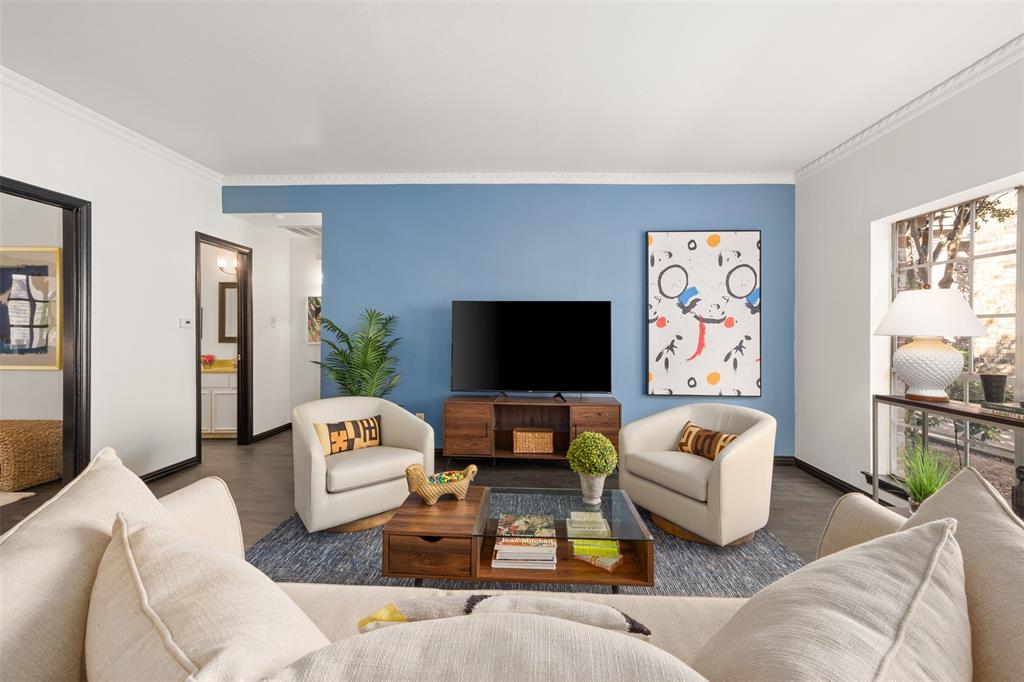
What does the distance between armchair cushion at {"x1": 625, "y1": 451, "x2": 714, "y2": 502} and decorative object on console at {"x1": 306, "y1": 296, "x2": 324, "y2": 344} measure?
4.47m

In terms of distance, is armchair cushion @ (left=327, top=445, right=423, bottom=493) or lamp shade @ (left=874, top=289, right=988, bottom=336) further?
armchair cushion @ (left=327, top=445, right=423, bottom=493)

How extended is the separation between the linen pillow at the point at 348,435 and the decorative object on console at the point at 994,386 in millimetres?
3524

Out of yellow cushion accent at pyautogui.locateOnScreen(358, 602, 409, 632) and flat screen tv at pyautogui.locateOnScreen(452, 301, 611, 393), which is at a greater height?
flat screen tv at pyautogui.locateOnScreen(452, 301, 611, 393)

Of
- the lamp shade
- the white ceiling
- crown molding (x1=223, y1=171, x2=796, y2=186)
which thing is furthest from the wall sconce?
the lamp shade

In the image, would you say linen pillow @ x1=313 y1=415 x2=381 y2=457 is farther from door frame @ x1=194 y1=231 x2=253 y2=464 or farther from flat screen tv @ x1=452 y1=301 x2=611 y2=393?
door frame @ x1=194 y1=231 x2=253 y2=464

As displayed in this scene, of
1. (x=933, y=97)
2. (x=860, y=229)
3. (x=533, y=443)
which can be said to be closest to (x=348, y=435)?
(x=533, y=443)

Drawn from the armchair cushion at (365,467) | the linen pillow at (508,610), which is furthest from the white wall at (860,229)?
the armchair cushion at (365,467)

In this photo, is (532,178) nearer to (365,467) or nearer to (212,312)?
(365,467)

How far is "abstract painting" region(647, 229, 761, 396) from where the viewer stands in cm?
437

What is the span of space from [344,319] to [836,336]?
4.31 m

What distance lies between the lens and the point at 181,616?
0.59m

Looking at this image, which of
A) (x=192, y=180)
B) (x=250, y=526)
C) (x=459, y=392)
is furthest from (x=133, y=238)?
(x=459, y=392)

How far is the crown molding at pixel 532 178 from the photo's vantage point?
4.43 metres

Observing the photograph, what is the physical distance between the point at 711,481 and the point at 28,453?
4.77 m
